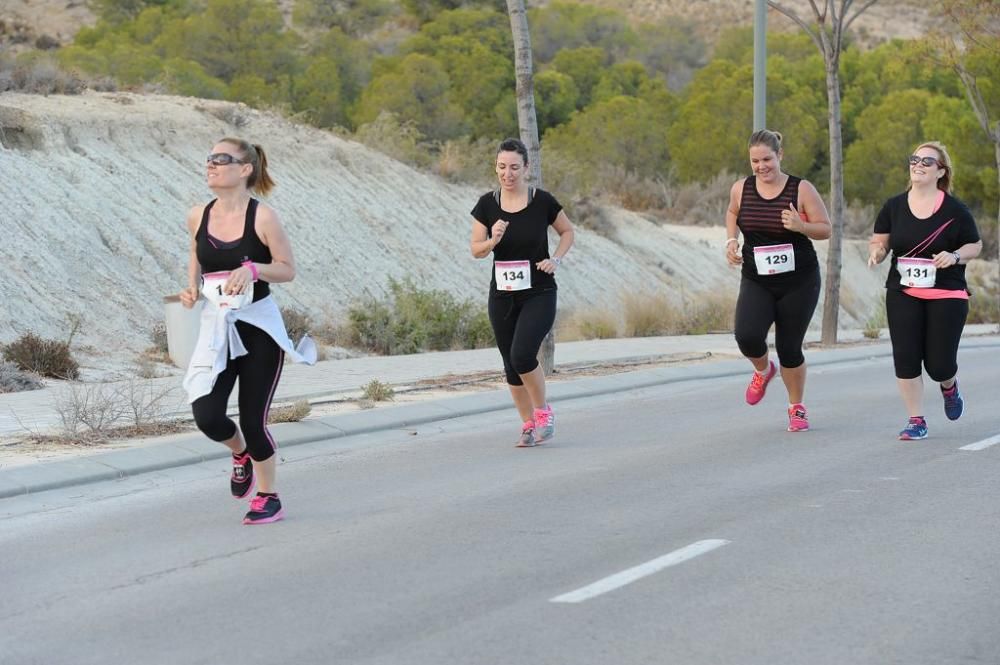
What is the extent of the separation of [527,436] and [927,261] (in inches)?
124

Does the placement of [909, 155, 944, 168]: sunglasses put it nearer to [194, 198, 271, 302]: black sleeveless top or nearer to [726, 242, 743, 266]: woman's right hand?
[726, 242, 743, 266]: woman's right hand

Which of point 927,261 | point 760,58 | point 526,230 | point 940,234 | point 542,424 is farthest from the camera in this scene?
point 760,58

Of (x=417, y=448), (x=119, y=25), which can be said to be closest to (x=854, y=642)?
(x=417, y=448)

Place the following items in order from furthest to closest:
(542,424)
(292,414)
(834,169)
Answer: (834,169) → (292,414) → (542,424)

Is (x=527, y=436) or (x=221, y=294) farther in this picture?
(x=527, y=436)

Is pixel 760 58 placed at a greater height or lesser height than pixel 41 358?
greater

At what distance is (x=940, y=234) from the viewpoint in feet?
36.3

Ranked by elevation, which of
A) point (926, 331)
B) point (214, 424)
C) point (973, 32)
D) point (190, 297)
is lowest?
point (214, 424)

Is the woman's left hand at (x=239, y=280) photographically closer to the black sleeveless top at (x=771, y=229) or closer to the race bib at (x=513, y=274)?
the race bib at (x=513, y=274)

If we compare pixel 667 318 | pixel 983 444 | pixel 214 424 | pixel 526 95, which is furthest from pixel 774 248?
pixel 667 318

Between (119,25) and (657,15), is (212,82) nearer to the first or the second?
(119,25)

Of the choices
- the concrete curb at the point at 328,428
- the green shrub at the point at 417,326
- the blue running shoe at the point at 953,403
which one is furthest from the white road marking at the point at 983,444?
the green shrub at the point at 417,326

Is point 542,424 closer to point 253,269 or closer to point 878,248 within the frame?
point 878,248

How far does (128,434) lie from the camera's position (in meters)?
12.0
